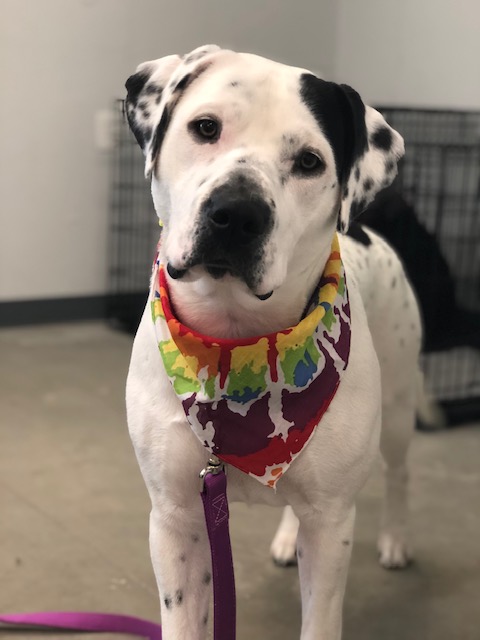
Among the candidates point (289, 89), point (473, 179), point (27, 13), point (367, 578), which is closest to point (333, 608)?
point (367, 578)

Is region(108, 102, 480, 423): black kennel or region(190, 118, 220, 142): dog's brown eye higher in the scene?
region(190, 118, 220, 142): dog's brown eye

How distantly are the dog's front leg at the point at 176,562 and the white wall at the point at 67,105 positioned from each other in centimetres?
312

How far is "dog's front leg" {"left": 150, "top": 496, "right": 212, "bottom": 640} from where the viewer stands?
1514mm

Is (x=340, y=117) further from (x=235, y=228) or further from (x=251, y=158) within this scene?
(x=235, y=228)

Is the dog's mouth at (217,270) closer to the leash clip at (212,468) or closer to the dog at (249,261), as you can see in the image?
the dog at (249,261)

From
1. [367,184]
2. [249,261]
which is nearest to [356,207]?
[367,184]

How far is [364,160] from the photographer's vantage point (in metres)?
1.42

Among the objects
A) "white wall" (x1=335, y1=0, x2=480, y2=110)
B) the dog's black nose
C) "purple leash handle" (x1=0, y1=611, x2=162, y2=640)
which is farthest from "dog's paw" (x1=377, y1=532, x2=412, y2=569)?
"white wall" (x1=335, y1=0, x2=480, y2=110)

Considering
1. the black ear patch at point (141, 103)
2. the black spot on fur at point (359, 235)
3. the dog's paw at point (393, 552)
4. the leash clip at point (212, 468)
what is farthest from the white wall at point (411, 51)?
the leash clip at point (212, 468)

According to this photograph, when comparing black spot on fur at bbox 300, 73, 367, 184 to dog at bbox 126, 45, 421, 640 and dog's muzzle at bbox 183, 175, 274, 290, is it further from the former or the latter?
dog's muzzle at bbox 183, 175, 274, 290

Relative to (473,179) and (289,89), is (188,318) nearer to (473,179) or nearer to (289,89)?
(289,89)

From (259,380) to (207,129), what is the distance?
42 centimetres

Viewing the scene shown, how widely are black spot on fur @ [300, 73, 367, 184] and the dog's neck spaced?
16 cm

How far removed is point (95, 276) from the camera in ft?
15.4
